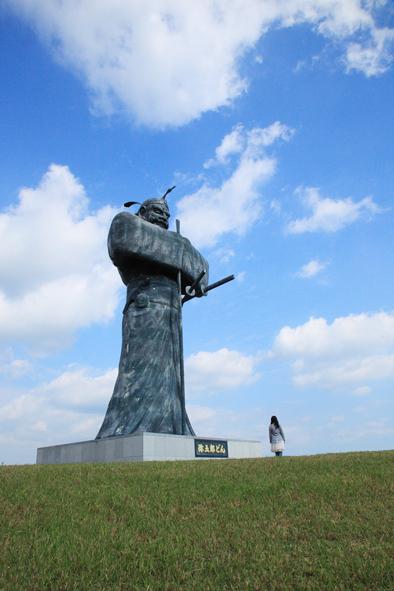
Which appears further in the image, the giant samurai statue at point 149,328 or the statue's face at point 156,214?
the statue's face at point 156,214

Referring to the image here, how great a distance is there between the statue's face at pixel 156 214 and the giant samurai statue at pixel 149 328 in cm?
31

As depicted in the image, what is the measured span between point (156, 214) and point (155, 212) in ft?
0.27

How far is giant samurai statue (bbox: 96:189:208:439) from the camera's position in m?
12.2

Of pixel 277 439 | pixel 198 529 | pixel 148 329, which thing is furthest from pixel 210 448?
pixel 198 529

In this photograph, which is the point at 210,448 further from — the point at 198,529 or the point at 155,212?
the point at 198,529

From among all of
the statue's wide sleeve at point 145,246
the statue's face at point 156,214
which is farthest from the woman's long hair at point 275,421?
the statue's face at point 156,214

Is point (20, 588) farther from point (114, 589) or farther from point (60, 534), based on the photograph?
point (60, 534)

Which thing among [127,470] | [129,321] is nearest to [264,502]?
[127,470]

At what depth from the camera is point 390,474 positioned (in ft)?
24.5

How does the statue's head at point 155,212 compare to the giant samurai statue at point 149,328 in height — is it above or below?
above

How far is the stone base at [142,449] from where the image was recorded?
34.9ft

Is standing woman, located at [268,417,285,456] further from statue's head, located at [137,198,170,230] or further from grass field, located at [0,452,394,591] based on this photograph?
statue's head, located at [137,198,170,230]

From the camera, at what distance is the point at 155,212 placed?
1421 centimetres

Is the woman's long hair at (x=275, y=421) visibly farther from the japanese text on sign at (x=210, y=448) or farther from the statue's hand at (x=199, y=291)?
the statue's hand at (x=199, y=291)
